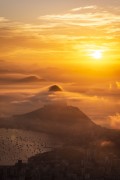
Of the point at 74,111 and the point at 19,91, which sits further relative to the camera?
the point at 19,91

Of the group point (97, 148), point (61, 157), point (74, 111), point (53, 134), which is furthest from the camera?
point (74, 111)

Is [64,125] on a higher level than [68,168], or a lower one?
higher

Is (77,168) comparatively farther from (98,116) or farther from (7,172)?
(98,116)

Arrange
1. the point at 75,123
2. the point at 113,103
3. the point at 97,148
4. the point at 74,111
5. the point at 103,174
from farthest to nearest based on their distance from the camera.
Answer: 1. the point at 113,103
2. the point at 74,111
3. the point at 75,123
4. the point at 97,148
5. the point at 103,174

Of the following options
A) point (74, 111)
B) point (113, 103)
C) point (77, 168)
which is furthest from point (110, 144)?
point (113, 103)

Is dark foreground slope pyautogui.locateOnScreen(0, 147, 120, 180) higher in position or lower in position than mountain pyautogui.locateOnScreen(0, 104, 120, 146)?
lower

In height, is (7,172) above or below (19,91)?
below

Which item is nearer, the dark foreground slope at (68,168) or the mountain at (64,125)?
the dark foreground slope at (68,168)

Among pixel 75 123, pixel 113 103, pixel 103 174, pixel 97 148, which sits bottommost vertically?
pixel 103 174

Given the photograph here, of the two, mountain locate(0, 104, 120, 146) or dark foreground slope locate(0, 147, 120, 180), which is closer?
dark foreground slope locate(0, 147, 120, 180)

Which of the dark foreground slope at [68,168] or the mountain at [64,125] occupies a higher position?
the mountain at [64,125]

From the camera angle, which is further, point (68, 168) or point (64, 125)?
point (64, 125)
